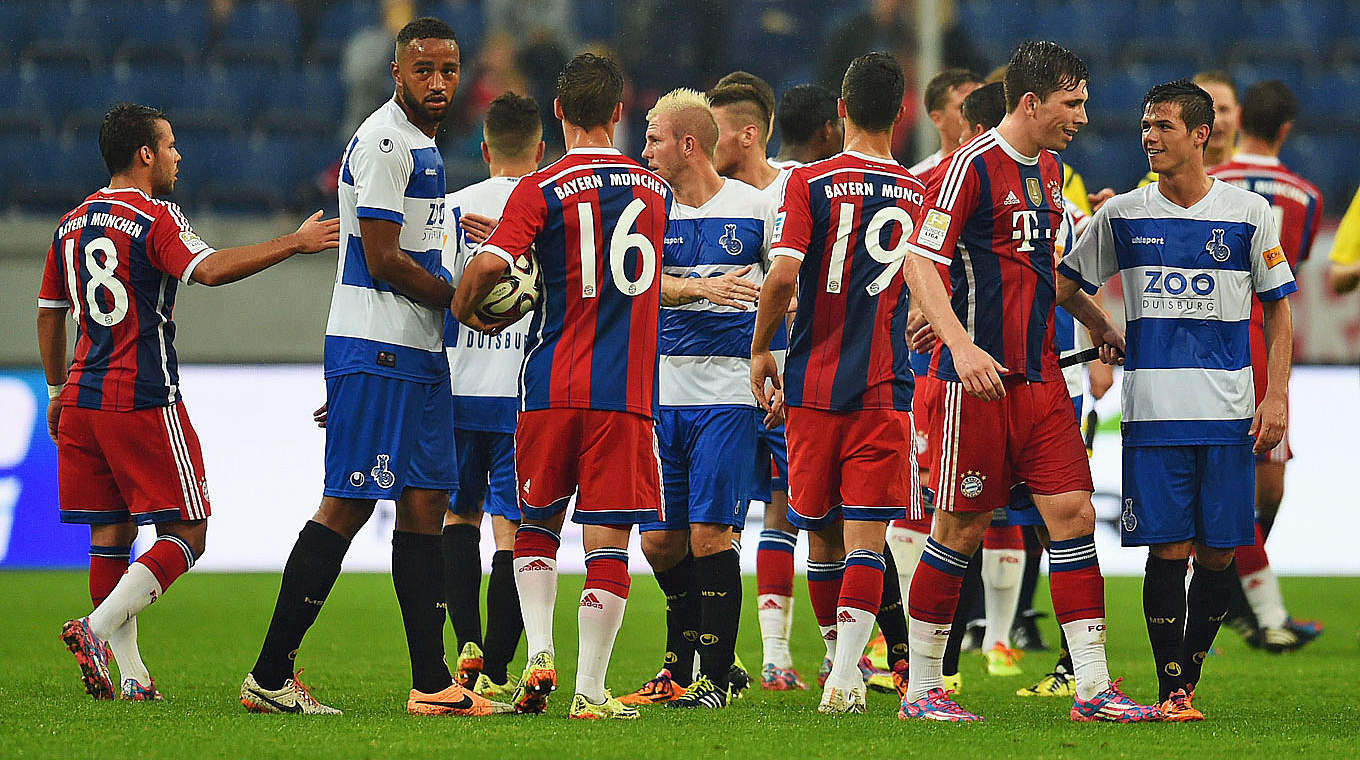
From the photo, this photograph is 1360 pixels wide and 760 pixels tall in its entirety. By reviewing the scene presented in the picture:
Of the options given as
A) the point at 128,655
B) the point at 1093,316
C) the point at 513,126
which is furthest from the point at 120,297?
the point at 1093,316

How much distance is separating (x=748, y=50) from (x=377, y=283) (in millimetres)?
8721

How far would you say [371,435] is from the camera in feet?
16.5

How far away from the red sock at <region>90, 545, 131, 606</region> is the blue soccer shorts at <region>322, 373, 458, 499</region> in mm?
1279

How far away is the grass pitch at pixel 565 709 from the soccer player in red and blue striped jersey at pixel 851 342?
0.63m

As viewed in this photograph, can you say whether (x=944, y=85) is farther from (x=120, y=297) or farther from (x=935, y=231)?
(x=120, y=297)

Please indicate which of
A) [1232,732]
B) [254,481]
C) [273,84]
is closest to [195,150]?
[273,84]

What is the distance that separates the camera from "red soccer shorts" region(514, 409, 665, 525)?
5.07 meters

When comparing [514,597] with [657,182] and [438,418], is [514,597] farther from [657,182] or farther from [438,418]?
[657,182]

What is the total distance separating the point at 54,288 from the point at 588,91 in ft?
7.40

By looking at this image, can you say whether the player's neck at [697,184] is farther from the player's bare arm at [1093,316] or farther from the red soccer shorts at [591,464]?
the player's bare arm at [1093,316]

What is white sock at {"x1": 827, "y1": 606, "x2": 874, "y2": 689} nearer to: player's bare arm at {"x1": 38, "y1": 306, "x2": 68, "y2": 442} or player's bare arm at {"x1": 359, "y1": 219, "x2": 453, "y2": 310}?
player's bare arm at {"x1": 359, "y1": 219, "x2": 453, "y2": 310}

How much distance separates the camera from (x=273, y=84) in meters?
13.9

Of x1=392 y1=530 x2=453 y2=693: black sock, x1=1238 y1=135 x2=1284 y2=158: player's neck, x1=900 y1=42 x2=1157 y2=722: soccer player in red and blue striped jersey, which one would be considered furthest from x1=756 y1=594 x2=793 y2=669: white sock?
x1=1238 y1=135 x2=1284 y2=158: player's neck

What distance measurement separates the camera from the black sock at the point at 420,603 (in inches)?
205
